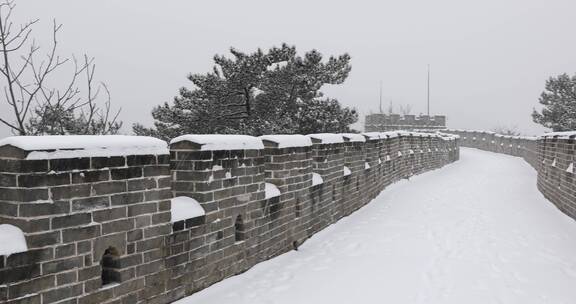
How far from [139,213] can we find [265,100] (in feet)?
48.4

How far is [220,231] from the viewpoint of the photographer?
4.67 m

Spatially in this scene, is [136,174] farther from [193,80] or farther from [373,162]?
[193,80]

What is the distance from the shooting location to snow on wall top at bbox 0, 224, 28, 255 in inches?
109

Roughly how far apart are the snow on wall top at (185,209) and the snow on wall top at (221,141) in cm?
50

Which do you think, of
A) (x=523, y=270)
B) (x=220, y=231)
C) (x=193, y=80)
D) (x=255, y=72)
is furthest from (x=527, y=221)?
(x=193, y=80)

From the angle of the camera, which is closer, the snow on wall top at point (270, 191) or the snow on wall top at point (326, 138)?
the snow on wall top at point (270, 191)

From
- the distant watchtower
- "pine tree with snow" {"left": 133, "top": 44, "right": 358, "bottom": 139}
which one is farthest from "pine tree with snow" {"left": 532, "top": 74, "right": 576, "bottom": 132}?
"pine tree with snow" {"left": 133, "top": 44, "right": 358, "bottom": 139}

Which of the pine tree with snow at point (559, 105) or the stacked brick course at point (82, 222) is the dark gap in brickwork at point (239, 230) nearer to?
the stacked brick course at point (82, 222)

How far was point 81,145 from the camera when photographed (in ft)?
10.5

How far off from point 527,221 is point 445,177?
7.13 m

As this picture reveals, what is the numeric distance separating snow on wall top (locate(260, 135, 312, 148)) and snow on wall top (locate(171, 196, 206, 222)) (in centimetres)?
159

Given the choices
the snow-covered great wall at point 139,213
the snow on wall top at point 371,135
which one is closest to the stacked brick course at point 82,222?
the snow-covered great wall at point 139,213

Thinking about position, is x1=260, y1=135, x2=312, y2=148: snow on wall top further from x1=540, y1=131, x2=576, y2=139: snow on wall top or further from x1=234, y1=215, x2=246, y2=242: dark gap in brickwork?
x1=540, y1=131, x2=576, y2=139: snow on wall top

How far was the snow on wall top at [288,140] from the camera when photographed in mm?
5824
